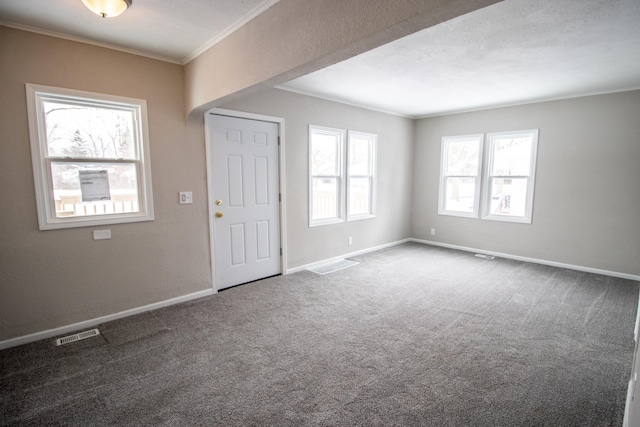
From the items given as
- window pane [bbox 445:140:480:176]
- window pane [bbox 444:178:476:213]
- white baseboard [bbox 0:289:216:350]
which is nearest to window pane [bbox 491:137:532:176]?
window pane [bbox 445:140:480:176]

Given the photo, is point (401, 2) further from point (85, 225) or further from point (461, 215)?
point (461, 215)

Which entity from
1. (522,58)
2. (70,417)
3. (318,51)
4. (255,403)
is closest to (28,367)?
(70,417)

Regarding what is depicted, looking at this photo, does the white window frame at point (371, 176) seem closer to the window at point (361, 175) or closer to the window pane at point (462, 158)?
the window at point (361, 175)

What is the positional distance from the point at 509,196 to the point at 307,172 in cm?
354

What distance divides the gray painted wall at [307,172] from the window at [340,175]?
0.39ft

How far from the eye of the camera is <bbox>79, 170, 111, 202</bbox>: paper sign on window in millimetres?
2857

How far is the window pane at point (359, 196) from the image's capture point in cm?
534

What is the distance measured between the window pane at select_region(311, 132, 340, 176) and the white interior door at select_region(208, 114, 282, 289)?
2.46ft

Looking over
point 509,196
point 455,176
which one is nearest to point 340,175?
point 455,176

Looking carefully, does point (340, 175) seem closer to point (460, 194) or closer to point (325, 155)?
point (325, 155)

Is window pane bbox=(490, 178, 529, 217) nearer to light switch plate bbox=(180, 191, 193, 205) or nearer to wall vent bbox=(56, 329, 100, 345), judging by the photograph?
light switch plate bbox=(180, 191, 193, 205)

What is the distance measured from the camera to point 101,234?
9.64 ft

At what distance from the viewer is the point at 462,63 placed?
320 centimetres

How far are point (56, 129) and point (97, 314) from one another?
1763mm
